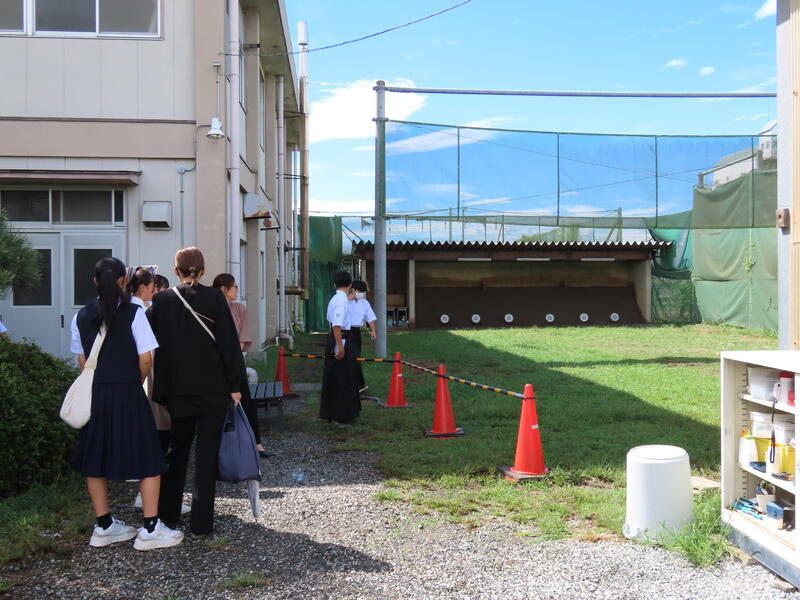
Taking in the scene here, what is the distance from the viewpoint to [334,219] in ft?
84.9

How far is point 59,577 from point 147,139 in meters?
7.91

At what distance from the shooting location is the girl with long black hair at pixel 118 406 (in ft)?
14.3

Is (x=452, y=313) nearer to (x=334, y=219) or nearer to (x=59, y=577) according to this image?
(x=334, y=219)

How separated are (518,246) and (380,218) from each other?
11.2 meters

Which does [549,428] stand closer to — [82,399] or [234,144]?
[82,399]

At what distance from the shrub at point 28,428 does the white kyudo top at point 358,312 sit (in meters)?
4.16

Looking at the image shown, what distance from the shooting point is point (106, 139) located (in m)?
10.6

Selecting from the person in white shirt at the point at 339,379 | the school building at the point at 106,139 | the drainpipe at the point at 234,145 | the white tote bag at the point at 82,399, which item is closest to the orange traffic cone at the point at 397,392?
the person in white shirt at the point at 339,379

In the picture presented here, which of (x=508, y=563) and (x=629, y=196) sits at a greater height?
(x=629, y=196)

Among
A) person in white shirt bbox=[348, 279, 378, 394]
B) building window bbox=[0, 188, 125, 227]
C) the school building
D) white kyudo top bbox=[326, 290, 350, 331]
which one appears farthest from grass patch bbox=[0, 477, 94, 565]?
building window bbox=[0, 188, 125, 227]

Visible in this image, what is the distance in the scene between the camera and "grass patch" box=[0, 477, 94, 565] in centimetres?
438

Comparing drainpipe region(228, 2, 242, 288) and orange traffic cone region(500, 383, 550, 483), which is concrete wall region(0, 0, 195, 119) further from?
orange traffic cone region(500, 383, 550, 483)

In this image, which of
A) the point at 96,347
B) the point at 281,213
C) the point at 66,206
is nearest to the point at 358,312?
the point at 66,206

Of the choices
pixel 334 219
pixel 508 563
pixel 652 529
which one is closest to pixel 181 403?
pixel 508 563
